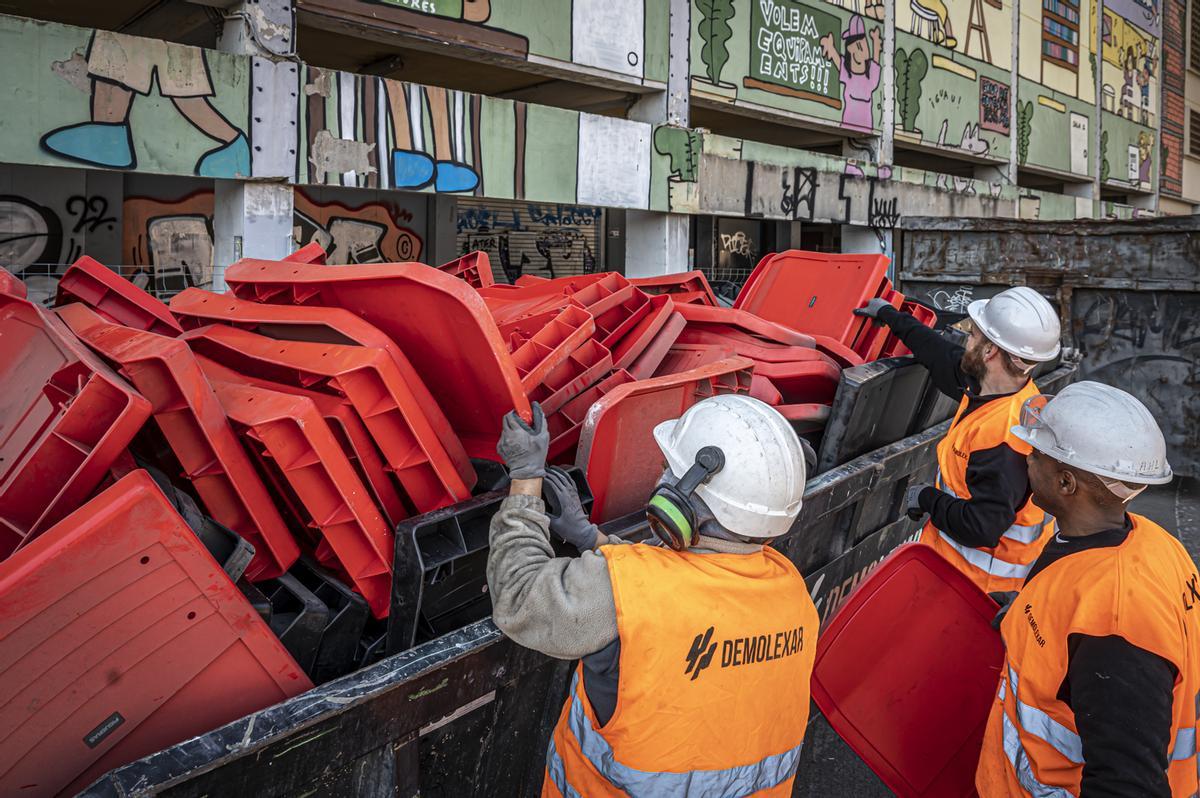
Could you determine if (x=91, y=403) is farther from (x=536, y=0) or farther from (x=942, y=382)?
(x=536, y=0)

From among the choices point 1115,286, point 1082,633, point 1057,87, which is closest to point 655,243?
point 1115,286

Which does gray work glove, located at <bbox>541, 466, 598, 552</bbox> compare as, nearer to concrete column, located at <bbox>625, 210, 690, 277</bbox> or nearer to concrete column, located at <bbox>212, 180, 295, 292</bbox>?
concrete column, located at <bbox>212, 180, 295, 292</bbox>

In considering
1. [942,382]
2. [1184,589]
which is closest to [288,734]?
[1184,589]

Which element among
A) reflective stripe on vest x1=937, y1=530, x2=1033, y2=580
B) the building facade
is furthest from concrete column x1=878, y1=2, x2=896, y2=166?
reflective stripe on vest x1=937, y1=530, x2=1033, y2=580

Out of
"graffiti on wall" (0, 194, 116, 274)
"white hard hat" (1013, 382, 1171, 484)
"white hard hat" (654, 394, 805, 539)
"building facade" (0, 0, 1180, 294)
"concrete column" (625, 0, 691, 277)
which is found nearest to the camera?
"white hard hat" (654, 394, 805, 539)

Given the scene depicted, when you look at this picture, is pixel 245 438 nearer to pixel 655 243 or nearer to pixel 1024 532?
pixel 1024 532

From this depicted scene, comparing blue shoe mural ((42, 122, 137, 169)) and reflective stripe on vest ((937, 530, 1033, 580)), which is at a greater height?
blue shoe mural ((42, 122, 137, 169))

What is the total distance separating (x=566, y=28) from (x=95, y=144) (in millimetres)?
5923

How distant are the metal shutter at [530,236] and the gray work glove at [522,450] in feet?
43.4

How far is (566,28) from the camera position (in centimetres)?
1080

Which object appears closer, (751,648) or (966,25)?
(751,648)

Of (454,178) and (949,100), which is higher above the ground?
(949,100)

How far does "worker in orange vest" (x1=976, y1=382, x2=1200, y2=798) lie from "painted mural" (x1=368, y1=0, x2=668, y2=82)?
876 centimetres

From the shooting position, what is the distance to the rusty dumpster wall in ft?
24.0
